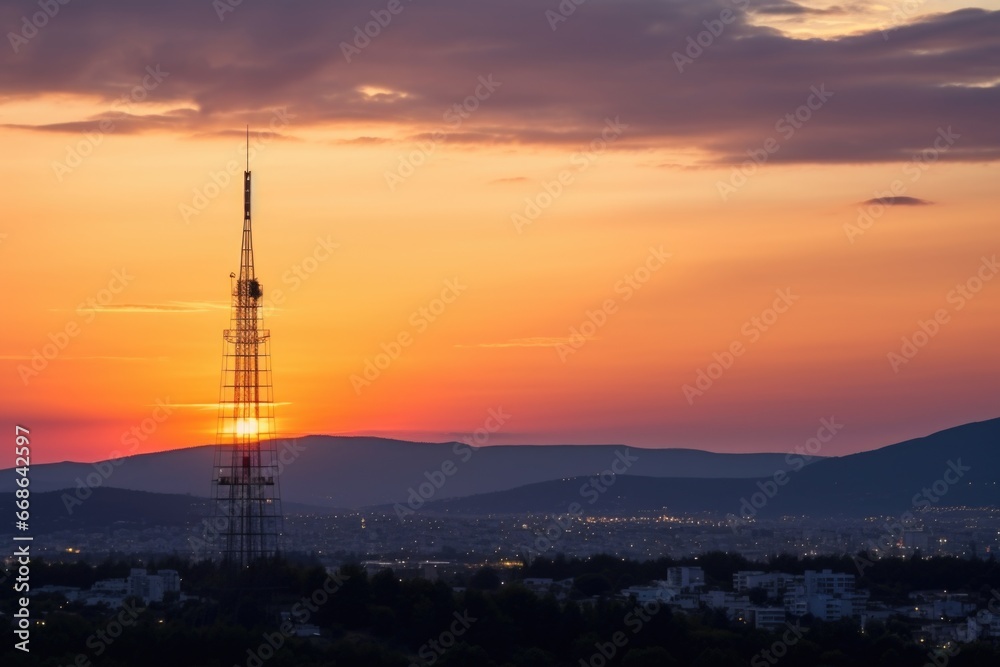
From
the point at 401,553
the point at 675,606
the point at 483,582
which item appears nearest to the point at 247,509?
the point at 675,606

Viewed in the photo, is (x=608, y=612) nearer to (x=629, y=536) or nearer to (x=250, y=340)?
(x=250, y=340)

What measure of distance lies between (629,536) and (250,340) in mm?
103661

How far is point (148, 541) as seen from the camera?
11956 cm
